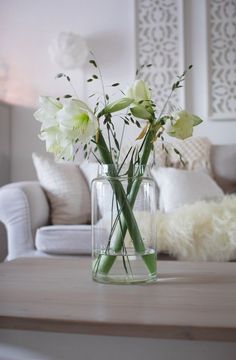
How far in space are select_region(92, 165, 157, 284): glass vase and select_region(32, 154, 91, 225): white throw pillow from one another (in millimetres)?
1221

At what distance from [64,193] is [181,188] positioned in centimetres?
61

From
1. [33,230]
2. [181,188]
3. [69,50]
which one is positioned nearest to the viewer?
[33,230]

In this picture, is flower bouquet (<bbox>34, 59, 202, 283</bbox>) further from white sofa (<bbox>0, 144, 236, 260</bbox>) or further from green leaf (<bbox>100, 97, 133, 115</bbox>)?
white sofa (<bbox>0, 144, 236, 260</bbox>)

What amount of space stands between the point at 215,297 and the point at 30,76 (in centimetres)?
265

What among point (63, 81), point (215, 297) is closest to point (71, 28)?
point (63, 81)

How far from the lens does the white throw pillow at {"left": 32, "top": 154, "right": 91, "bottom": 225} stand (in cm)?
219

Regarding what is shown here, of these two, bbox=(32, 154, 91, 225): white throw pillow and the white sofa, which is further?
bbox=(32, 154, 91, 225): white throw pillow

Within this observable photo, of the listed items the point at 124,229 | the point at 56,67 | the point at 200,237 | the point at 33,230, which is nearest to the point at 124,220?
the point at 124,229

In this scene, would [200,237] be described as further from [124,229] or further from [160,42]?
[160,42]

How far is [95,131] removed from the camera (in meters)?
0.86

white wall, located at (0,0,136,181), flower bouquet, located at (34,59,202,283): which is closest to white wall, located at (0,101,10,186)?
white wall, located at (0,0,136,181)

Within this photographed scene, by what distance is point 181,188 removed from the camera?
2.18 m

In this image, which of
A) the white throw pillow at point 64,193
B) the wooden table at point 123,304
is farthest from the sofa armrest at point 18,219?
the wooden table at point 123,304

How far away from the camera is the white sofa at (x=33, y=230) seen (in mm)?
1857
